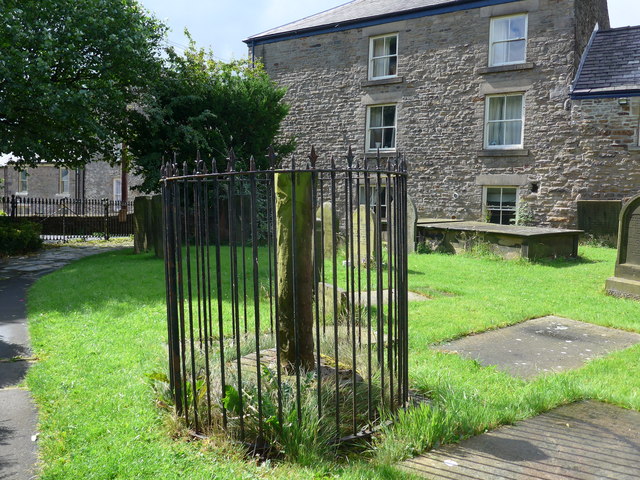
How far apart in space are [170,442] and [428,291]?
18.5ft

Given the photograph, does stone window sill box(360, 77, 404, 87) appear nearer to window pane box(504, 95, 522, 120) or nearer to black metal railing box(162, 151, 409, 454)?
window pane box(504, 95, 522, 120)

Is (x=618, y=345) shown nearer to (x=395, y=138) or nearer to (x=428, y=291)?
(x=428, y=291)

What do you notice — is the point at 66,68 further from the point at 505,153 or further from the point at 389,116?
the point at 505,153

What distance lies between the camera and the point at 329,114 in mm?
20047

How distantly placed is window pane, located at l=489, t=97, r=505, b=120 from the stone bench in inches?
220

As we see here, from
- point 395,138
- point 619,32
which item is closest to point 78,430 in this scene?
point 395,138

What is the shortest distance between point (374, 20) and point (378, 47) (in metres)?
0.88

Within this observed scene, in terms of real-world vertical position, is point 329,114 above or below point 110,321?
above

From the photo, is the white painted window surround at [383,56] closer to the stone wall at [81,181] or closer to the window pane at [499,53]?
the window pane at [499,53]

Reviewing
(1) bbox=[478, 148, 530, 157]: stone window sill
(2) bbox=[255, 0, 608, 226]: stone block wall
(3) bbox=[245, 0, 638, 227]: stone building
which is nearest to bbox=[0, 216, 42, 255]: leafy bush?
(2) bbox=[255, 0, 608, 226]: stone block wall

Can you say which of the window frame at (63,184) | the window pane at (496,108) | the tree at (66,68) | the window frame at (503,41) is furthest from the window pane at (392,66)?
the window frame at (63,184)

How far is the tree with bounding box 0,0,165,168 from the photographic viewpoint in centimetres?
1263

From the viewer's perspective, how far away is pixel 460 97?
17812 millimetres

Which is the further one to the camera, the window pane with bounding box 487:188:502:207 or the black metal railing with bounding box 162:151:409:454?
the window pane with bounding box 487:188:502:207
